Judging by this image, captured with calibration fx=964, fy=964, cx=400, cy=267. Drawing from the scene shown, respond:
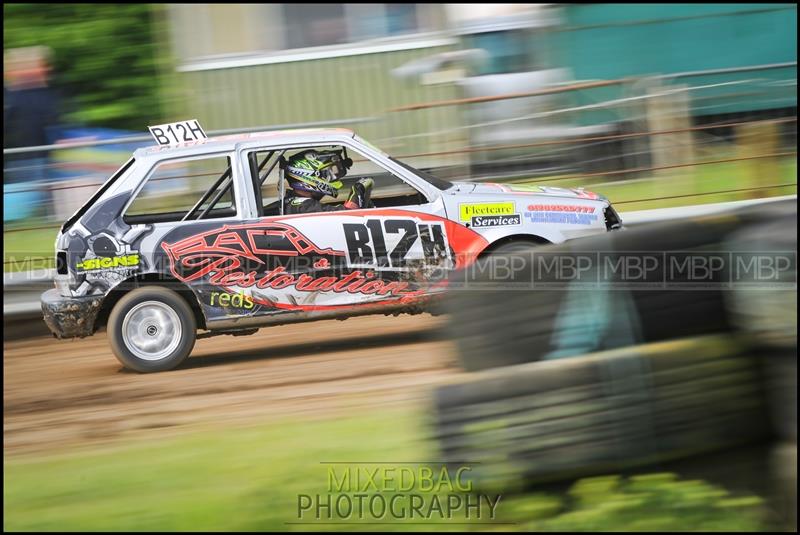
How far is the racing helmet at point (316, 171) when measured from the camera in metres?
7.57

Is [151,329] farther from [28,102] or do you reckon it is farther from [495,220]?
[28,102]

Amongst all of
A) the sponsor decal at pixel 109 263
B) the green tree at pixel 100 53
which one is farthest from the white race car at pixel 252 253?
the green tree at pixel 100 53

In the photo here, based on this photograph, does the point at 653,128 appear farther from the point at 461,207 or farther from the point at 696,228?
the point at 696,228

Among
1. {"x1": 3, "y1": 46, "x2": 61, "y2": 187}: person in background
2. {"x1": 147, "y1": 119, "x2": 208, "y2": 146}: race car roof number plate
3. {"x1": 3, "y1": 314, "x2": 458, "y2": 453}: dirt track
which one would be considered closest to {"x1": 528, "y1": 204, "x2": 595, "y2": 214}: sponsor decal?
{"x1": 3, "y1": 314, "x2": 458, "y2": 453}: dirt track

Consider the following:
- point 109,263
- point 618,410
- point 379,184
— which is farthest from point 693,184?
point 618,410

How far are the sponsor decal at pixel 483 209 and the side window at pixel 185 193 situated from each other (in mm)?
1756

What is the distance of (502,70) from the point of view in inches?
484

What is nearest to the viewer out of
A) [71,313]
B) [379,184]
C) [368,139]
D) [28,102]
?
[71,313]

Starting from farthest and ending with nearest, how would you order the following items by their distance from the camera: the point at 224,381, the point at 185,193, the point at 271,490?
the point at 185,193 → the point at 224,381 → the point at 271,490

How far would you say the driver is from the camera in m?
7.51

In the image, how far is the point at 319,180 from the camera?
7.61m

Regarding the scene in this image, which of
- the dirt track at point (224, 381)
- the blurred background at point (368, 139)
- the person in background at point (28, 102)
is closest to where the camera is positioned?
the blurred background at point (368, 139)

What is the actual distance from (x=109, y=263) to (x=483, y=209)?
9.30ft

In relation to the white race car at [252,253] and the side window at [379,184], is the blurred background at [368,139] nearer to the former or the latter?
the white race car at [252,253]
